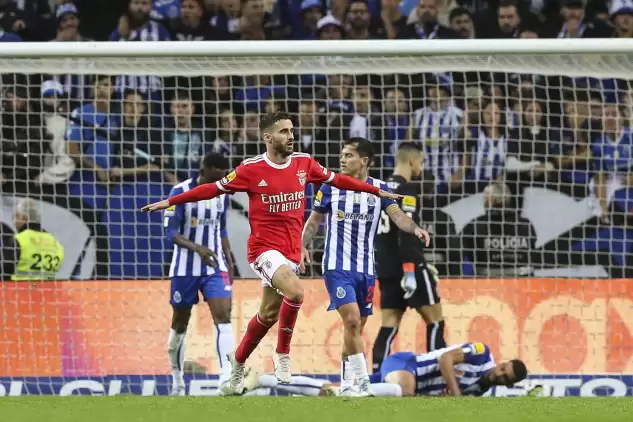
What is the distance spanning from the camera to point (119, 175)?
11844mm

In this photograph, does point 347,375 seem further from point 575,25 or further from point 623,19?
point 623,19

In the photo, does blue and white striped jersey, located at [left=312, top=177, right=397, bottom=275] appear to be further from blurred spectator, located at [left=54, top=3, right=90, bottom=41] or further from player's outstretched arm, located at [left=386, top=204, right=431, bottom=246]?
blurred spectator, located at [left=54, top=3, right=90, bottom=41]

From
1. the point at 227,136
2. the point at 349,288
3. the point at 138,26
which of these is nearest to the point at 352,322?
the point at 349,288

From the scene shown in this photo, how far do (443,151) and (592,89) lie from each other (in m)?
1.61

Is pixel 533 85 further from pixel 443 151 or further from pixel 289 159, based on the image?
pixel 289 159

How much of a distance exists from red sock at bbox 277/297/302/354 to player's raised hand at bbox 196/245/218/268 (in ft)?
6.66

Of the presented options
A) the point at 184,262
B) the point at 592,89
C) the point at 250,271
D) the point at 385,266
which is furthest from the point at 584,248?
the point at 184,262

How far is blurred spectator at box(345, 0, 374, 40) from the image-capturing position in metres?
13.9

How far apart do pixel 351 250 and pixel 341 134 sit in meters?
2.97

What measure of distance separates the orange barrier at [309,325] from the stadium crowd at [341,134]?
0.53 metres

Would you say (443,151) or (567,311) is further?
(443,151)

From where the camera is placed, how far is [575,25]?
1417 centimetres

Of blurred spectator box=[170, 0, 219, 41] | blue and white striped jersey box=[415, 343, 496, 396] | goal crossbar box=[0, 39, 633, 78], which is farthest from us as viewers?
blurred spectator box=[170, 0, 219, 41]

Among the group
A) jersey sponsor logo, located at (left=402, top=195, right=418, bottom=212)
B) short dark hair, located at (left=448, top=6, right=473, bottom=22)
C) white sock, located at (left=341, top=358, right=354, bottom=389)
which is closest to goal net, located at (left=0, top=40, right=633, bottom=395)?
jersey sponsor logo, located at (left=402, top=195, right=418, bottom=212)
